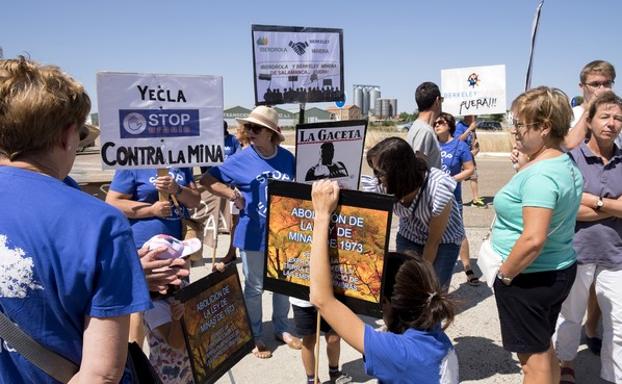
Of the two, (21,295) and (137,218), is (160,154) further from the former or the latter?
(21,295)

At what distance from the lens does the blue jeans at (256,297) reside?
13.3ft

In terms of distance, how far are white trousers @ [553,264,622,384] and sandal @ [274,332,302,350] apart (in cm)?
201

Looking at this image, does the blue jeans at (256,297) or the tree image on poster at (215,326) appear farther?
the blue jeans at (256,297)

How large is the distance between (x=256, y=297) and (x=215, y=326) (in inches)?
70.9

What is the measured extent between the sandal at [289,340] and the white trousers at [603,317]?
2012 mm

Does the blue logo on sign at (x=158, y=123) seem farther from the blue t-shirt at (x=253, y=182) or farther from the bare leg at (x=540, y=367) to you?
the bare leg at (x=540, y=367)

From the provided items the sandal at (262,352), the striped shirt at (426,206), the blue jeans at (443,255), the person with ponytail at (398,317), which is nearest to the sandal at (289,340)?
the sandal at (262,352)

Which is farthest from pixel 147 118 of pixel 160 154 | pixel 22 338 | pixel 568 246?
pixel 568 246

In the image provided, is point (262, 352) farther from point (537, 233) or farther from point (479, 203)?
point (479, 203)

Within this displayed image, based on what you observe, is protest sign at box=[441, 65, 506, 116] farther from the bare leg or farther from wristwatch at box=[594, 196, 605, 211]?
the bare leg

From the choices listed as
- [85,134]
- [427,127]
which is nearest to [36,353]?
[85,134]

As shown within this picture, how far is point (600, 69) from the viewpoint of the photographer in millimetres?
4094

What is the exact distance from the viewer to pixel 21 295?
4.29 feet

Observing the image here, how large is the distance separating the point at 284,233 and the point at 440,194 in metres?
1.29
